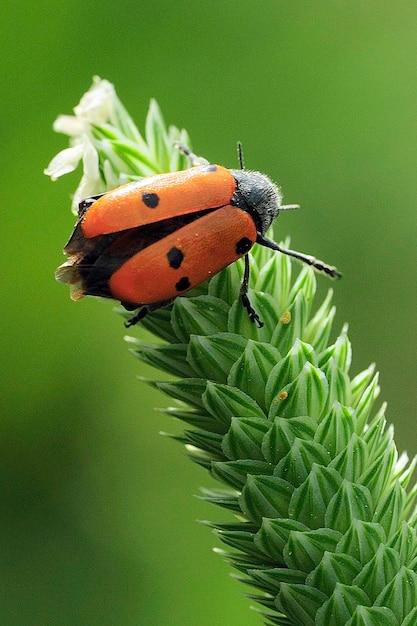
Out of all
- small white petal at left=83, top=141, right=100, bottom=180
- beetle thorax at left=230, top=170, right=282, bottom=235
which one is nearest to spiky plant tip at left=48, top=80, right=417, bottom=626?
small white petal at left=83, top=141, right=100, bottom=180

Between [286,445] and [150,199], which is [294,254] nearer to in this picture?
→ [150,199]

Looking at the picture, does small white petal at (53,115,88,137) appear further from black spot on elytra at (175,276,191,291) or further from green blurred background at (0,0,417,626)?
green blurred background at (0,0,417,626)


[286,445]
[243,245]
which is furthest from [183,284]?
[286,445]

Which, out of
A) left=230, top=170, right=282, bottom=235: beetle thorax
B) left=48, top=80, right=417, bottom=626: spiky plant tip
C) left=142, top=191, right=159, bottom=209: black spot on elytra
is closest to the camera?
left=48, top=80, right=417, bottom=626: spiky plant tip

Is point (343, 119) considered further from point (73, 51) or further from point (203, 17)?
point (73, 51)

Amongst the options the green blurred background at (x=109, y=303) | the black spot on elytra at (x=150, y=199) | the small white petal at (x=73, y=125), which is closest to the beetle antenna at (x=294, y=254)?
the black spot on elytra at (x=150, y=199)

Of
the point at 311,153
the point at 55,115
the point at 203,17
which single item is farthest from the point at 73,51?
the point at 311,153
